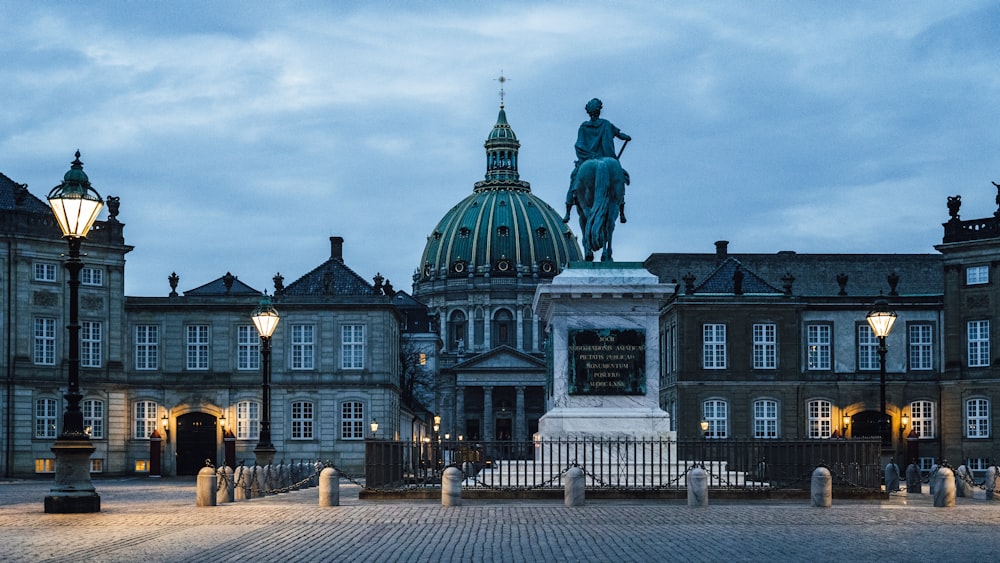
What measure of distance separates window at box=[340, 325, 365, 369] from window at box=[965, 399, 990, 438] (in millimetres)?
30401

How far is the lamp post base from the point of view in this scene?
28.0m

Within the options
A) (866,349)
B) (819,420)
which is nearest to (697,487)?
(819,420)

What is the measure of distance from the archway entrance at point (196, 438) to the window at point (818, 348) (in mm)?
30871

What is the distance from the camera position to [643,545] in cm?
2092

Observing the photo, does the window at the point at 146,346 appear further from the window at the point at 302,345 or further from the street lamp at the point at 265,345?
the street lamp at the point at 265,345

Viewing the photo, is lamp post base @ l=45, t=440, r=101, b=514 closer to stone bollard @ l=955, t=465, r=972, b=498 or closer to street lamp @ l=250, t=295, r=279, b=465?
street lamp @ l=250, t=295, r=279, b=465

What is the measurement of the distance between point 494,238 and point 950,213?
4828 inches

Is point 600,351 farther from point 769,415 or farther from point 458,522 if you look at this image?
point 769,415

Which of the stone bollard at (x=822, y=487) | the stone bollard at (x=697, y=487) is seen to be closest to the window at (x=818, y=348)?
the stone bollard at (x=822, y=487)

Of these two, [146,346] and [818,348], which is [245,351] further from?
[818,348]

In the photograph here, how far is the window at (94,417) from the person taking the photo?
7279 centimetres

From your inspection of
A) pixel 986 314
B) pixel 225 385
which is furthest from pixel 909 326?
pixel 225 385

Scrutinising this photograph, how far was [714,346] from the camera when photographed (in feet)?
262

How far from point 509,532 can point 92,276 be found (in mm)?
53057
